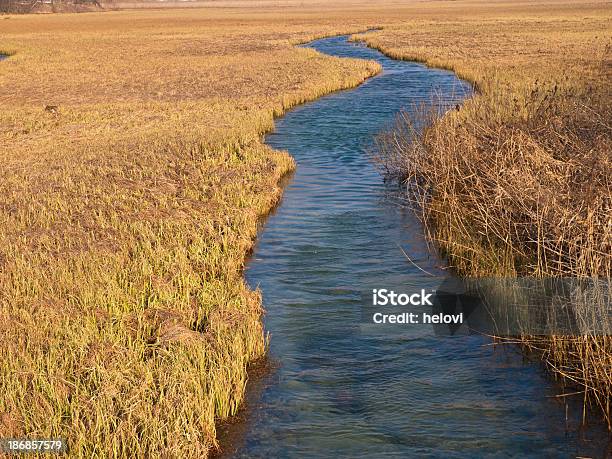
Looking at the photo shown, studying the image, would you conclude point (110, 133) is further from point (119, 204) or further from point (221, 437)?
point (221, 437)

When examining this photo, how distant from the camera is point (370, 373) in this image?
876cm

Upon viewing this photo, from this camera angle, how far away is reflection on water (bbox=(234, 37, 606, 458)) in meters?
7.39

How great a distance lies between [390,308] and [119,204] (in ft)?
19.2

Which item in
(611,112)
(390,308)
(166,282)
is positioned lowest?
(390,308)

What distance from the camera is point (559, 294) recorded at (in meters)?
8.73

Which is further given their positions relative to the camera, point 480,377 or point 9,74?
point 9,74

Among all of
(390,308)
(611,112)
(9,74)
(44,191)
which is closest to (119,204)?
(44,191)

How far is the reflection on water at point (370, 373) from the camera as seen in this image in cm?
739
